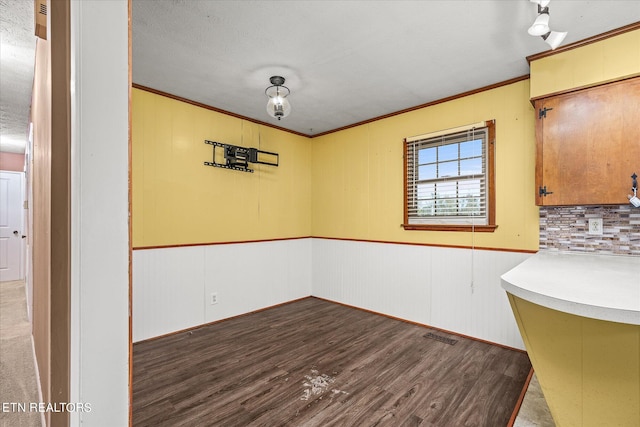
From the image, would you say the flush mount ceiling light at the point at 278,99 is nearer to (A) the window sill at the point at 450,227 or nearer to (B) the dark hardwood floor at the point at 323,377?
(A) the window sill at the point at 450,227

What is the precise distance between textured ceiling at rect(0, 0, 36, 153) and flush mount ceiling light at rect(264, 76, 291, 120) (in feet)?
5.33

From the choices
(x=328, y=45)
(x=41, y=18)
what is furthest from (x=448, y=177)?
(x=41, y=18)

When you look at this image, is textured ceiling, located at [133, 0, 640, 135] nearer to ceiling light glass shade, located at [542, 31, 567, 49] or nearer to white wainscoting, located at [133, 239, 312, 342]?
ceiling light glass shade, located at [542, 31, 567, 49]

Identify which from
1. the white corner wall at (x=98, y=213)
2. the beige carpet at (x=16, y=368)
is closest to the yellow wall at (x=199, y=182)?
the beige carpet at (x=16, y=368)

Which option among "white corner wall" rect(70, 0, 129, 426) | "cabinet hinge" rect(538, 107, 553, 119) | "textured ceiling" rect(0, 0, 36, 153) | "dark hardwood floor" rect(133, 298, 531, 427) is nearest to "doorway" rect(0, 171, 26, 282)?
"textured ceiling" rect(0, 0, 36, 153)

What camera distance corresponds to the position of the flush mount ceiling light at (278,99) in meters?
2.74

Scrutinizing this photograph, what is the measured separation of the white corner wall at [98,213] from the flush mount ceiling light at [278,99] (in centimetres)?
197

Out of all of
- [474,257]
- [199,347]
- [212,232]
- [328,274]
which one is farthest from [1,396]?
[474,257]

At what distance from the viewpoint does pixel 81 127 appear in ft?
2.55

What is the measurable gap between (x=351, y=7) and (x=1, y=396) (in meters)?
3.60

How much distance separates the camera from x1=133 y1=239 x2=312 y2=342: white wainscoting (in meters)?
3.04

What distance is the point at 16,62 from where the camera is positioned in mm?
2459

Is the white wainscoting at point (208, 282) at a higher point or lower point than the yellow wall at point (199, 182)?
lower

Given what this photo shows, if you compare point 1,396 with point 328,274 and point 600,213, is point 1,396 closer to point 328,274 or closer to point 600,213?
point 328,274
